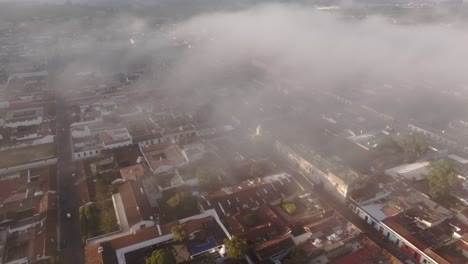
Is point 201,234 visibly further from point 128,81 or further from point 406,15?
point 406,15

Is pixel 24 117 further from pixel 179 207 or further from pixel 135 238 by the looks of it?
pixel 135 238

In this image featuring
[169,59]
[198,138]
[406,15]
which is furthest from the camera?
[406,15]

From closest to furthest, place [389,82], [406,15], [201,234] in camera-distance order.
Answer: [201,234], [389,82], [406,15]

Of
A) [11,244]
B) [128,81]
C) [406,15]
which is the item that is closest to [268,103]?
[128,81]

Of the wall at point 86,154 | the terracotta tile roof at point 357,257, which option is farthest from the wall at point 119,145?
the terracotta tile roof at point 357,257

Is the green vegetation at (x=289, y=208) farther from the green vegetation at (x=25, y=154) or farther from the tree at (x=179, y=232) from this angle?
the green vegetation at (x=25, y=154)

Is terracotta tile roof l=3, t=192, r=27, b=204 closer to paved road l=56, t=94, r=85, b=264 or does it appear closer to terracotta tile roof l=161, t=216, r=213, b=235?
paved road l=56, t=94, r=85, b=264

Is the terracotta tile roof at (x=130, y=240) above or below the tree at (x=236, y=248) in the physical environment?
below

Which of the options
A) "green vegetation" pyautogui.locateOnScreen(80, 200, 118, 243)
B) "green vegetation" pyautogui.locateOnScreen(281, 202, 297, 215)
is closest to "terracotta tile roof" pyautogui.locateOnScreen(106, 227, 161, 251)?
"green vegetation" pyautogui.locateOnScreen(80, 200, 118, 243)
